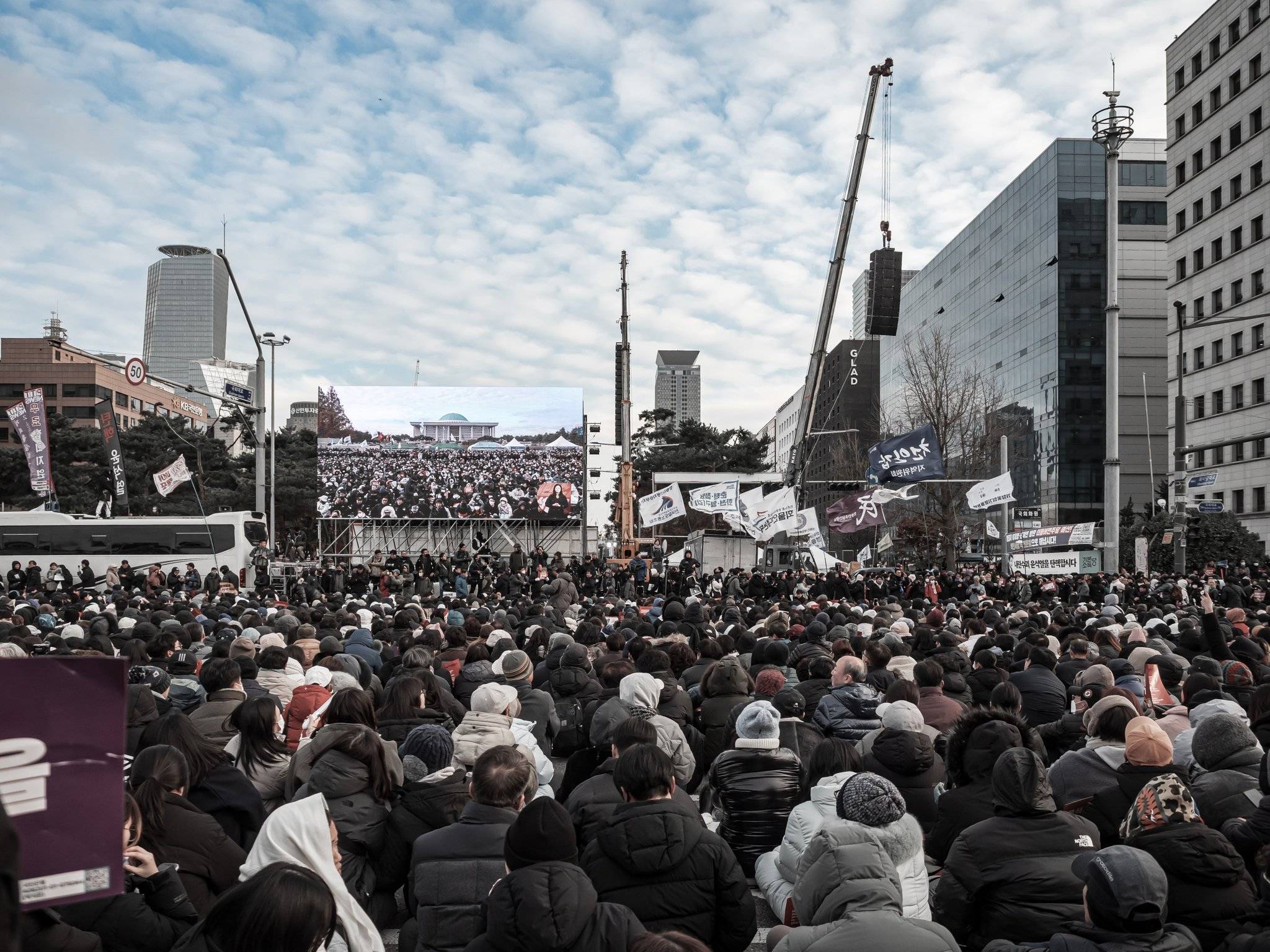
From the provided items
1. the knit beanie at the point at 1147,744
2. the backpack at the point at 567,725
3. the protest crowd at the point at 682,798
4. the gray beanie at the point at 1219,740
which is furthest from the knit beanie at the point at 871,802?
the backpack at the point at 567,725

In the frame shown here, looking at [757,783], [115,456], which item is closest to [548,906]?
[757,783]

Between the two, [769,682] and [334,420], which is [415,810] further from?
[334,420]

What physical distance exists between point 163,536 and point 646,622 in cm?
2733

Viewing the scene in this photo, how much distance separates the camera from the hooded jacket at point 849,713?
7.64 m

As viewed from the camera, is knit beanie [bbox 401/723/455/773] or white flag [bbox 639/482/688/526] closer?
knit beanie [bbox 401/723/455/773]

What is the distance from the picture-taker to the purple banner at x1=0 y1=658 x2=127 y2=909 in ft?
6.66

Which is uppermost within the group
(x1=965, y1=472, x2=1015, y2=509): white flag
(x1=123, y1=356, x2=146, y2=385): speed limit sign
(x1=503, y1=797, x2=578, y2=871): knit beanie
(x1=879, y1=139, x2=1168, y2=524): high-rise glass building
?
(x1=879, y1=139, x2=1168, y2=524): high-rise glass building

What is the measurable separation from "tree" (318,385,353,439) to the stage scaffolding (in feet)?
13.4

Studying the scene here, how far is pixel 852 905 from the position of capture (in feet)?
11.5

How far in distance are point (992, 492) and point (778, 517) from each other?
5.80 metres

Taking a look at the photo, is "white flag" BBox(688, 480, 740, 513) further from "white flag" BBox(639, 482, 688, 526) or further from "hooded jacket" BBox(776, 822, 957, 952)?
"hooded jacket" BBox(776, 822, 957, 952)

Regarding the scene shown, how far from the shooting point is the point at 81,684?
2102 mm

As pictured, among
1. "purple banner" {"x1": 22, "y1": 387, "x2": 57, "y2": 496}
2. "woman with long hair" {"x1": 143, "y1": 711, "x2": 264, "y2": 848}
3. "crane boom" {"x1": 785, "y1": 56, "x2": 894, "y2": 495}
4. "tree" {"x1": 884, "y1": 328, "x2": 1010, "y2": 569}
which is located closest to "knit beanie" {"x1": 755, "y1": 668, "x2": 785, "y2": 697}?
"woman with long hair" {"x1": 143, "y1": 711, "x2": 264, "y2": 848}

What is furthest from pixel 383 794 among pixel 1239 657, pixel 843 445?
pixel 843 445
